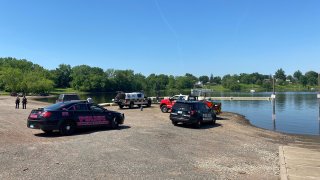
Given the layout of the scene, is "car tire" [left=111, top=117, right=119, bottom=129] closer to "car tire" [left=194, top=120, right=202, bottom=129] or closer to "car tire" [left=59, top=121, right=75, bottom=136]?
"car tire" [left=59, top=121, right=75, bottom=136]

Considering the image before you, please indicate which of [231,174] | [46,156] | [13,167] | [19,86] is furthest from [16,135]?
[19,86]

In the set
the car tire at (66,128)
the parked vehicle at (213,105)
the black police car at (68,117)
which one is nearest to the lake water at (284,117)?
the parked vehicle at (213,105)

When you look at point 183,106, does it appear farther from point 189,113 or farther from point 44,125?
point 44,125

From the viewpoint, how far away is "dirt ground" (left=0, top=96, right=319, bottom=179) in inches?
406

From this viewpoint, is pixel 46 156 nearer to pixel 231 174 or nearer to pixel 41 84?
pixel 231 174

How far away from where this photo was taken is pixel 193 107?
24.1 metres

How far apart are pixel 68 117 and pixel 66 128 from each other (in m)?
0.59

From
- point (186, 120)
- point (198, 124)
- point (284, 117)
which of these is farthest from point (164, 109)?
point (284, 117)

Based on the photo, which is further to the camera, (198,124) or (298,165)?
(198,124)

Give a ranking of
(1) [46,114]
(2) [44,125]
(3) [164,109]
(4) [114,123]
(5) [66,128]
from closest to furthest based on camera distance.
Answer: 1. (2) [44,125]
2. (1) [46,114]
3. (5) [66,128]
4. (4) [114,123]
5. (3) [164,109]

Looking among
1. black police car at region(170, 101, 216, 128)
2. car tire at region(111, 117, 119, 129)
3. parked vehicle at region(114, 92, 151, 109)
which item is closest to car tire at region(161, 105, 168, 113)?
parked vehicle at region(114, 92, 151, 109)

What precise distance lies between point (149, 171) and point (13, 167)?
13.5ft

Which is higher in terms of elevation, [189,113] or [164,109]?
[189,113]

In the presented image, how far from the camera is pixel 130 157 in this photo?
41.4 feet
